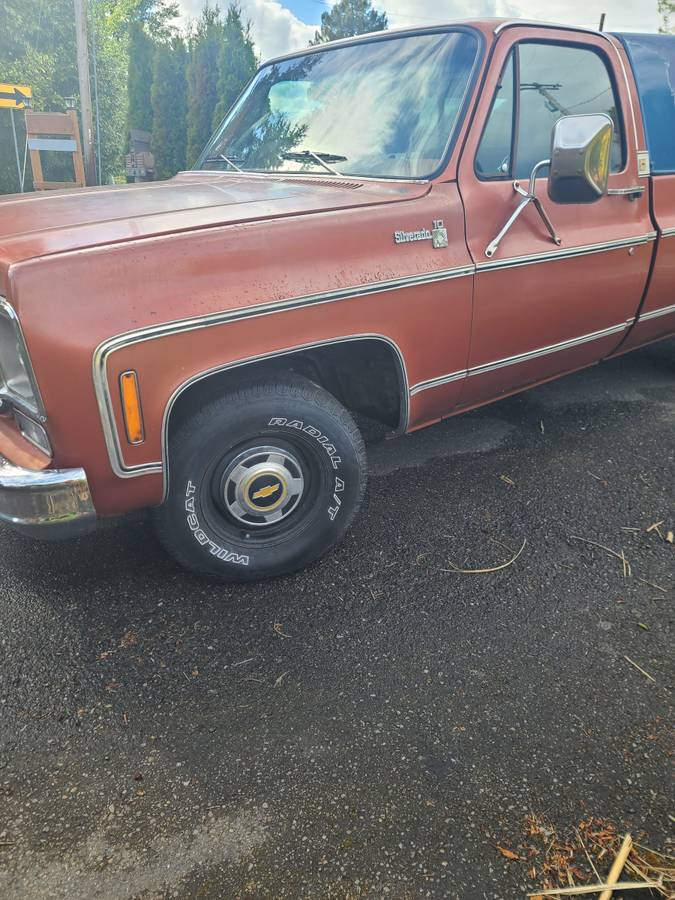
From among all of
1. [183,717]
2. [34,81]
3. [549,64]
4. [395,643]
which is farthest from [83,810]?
[34,81]

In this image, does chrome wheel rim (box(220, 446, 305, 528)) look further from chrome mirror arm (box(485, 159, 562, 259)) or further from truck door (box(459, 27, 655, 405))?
chrome mirror arm (box(485, 159, 562, 259))

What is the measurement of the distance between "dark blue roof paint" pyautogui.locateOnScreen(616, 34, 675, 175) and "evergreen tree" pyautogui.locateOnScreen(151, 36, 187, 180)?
11729mm

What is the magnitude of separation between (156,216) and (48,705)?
64.7 inches

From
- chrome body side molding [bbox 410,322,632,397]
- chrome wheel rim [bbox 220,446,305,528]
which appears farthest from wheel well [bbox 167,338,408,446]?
chrome wheel rim [bbox 220,446,305,528]

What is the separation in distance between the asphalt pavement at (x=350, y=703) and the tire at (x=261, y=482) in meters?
0.16

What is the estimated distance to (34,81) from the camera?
1833 centimetres

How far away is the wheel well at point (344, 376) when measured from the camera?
7.87 ft

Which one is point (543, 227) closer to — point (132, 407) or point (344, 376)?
point (344, 376)

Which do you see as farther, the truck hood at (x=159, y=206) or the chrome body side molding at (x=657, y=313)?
the chrome body side molding at (x=657, y=313)

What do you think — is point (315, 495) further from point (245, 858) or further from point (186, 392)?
point (245, 858)

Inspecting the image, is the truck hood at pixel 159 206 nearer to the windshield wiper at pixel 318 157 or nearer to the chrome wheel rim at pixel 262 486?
the windshield wiper at pixel 318 157

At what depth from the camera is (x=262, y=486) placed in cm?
253

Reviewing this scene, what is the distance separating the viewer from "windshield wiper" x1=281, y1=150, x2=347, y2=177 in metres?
3.01

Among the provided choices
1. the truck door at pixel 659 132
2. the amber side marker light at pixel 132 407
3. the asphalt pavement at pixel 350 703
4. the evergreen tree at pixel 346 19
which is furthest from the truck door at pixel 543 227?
the evergreen tree at pixel 346 19
